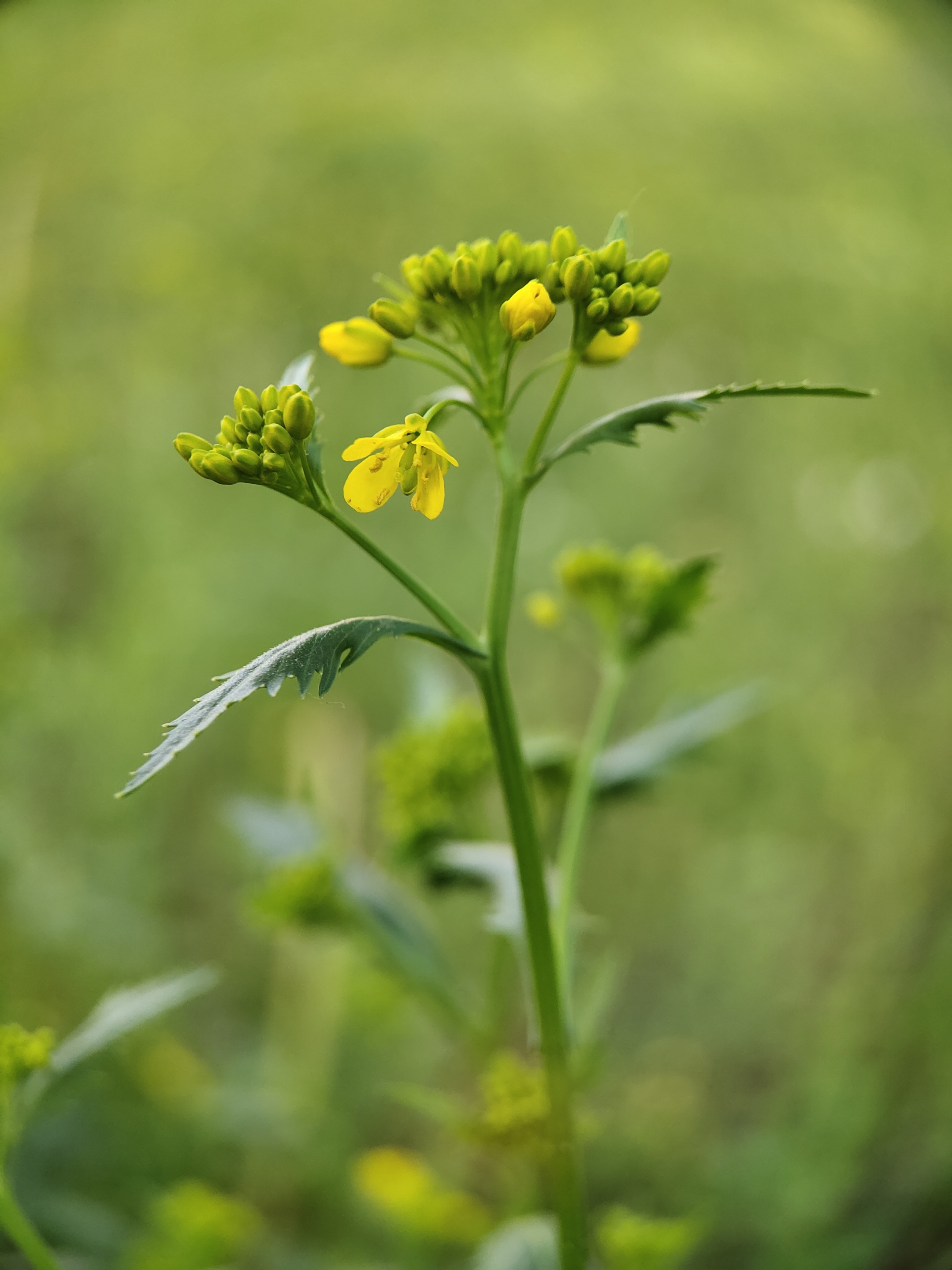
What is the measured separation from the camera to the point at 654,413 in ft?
1.46

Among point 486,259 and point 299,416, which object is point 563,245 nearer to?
point 486,259

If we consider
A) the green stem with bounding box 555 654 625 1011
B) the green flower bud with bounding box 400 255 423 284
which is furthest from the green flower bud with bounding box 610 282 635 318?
the green stem with bounding box 555 654 625 1011

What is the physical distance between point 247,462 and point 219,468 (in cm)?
1

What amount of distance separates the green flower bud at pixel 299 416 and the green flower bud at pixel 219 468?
2cm

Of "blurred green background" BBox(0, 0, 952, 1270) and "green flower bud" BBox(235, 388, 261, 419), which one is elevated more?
"blurred green background" BBox(0, 0, 952, 1270)

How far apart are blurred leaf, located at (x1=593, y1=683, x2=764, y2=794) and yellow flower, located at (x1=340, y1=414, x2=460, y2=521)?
38cm

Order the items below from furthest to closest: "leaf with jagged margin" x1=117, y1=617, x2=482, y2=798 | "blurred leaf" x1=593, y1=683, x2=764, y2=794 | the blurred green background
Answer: the blurred green background, "blurred leaf" x1=593, y1=683, x2=764, y2=794, "leaf with jagged margin" x1=117, y1=617, x2=482, y2=798

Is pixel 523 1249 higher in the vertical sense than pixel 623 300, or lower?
lower

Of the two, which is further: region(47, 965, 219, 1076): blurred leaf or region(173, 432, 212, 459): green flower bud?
→ region(47, 965, 219, 1076): blurred leaf

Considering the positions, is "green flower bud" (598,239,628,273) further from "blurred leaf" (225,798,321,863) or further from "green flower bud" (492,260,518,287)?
"blurred leaf" (225,798,321,863)

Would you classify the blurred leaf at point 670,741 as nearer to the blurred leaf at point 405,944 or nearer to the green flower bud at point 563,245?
the blurred leaf at point 405,944

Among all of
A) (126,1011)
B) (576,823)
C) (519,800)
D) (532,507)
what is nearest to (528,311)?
(519,800)

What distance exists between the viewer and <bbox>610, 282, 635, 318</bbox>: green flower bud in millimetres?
461

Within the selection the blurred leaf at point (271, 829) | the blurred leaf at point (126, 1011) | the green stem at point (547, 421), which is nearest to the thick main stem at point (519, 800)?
the green stem at point (547, 421)
